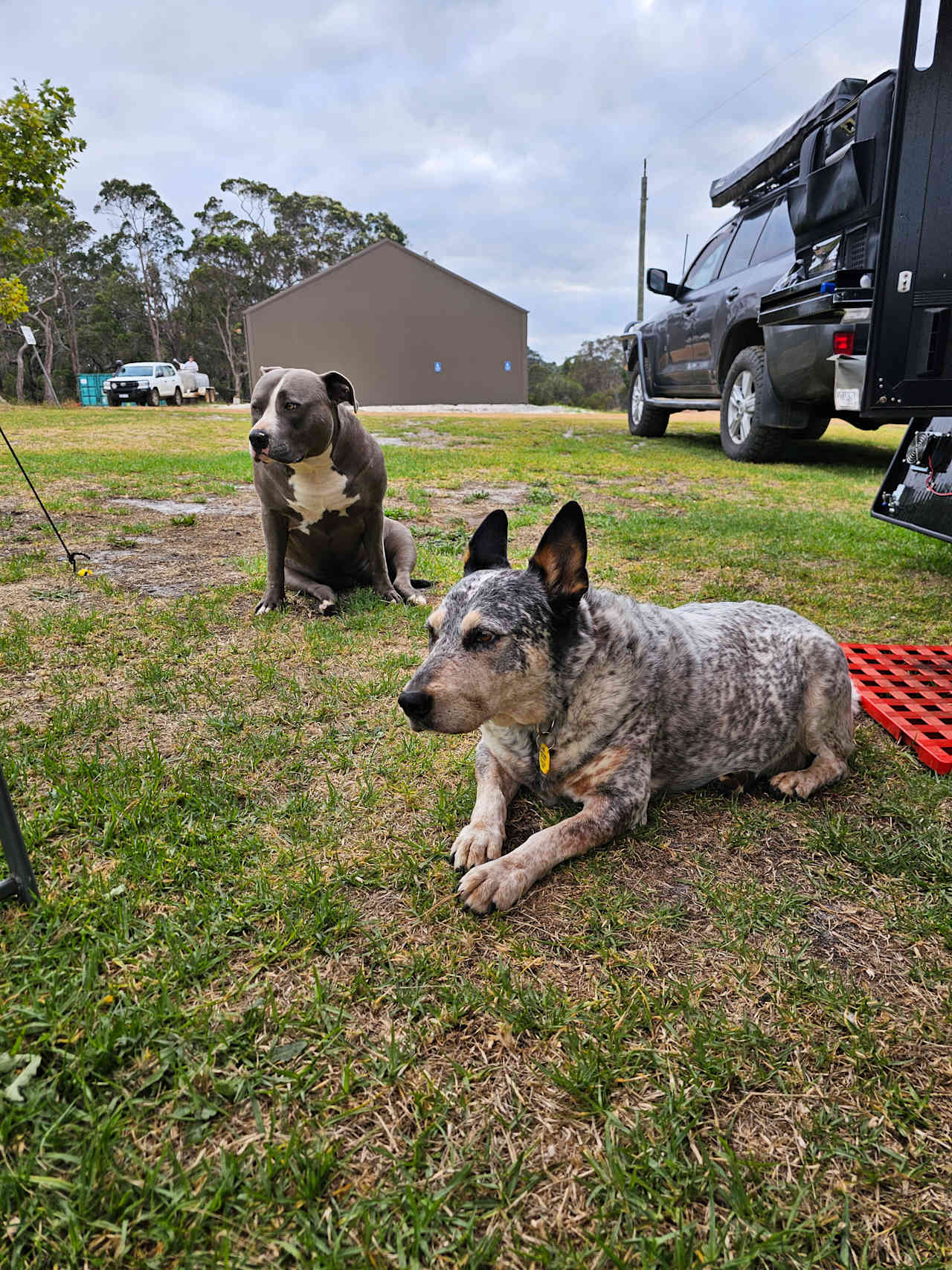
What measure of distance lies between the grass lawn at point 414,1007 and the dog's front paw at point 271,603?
93 cm

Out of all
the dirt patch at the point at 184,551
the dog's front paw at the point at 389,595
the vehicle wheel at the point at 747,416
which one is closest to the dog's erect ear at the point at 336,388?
the dog's front paw at the point at 389,595

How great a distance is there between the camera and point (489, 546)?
2713 mm

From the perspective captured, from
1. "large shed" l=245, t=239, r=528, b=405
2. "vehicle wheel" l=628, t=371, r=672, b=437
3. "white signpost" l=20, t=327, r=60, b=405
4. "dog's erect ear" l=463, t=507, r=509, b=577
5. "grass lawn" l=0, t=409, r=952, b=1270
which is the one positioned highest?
"large shed" l=245, t=239, r=528, b=405

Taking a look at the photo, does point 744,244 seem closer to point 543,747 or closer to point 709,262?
point 709,262

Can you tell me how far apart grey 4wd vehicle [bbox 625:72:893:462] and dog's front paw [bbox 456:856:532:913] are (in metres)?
4.57

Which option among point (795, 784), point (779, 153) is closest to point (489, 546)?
point (795, 784)

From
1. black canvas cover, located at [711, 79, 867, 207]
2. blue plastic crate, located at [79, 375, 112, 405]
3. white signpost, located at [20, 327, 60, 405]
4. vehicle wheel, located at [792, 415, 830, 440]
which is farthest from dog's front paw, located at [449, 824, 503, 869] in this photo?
blue plastic crate, located at [79, 375, 112, 405]

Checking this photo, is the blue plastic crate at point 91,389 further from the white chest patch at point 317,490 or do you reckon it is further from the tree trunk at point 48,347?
the white chest patch at point 317,490

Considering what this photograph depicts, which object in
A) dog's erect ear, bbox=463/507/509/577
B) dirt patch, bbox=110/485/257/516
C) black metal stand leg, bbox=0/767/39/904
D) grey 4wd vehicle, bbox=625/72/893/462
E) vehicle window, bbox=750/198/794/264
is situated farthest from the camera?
vehicle window, bbox=750/198/794/264

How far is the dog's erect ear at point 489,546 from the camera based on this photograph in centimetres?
270

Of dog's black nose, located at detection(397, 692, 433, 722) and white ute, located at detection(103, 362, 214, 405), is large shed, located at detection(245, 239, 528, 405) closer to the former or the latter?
white ute, located at detection(103, 362, 214, 405)

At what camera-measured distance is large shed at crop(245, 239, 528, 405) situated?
1276 inches

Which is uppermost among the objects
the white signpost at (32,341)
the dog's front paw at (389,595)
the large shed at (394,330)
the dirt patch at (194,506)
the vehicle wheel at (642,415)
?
the large shed at (394,330)

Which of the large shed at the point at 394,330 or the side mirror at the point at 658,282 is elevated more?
the large shed at the point at 394,330
